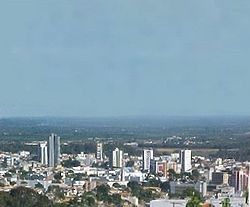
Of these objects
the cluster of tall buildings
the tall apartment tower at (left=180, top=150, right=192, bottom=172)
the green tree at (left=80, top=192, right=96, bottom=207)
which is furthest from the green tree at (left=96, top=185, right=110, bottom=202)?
the cluster of tall buildings

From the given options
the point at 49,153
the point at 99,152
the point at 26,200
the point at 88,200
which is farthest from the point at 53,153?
the point at 26,200

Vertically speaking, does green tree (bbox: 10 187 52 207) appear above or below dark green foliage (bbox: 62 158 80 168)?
above

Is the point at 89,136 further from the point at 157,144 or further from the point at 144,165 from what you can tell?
the point at 144,165

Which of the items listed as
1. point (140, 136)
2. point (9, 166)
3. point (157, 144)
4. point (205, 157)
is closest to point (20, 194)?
point (9, 166)

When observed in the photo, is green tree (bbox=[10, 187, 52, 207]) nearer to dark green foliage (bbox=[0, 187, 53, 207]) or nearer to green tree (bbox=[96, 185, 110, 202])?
dark green foliage (bbox=[0, 187, 53, 207])

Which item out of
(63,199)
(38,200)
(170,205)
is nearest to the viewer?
(170,205)

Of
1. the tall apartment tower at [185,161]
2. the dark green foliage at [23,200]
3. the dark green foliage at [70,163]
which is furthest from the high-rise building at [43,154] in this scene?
the dark green foliage at [23,200]

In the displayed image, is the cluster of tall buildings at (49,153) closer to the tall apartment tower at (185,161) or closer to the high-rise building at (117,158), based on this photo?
the high-rise building at (117,158)

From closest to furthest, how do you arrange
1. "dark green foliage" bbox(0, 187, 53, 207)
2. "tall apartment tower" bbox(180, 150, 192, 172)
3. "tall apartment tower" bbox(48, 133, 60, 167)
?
1. "dark green foliage" bbox(0, 187, 53, 207)
2. "tall apartment tower" bbox(180, 150, 192, 172)
3. "tall apartment tower" bbox(48, 133, 60, 167)

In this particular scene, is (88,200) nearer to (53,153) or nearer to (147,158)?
(147,158)

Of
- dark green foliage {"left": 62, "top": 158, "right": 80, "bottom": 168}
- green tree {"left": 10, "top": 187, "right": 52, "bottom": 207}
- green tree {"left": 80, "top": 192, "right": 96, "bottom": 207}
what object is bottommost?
dark green foliage {"left": 62, "top": 158, "right": 80, "bottom": 168}

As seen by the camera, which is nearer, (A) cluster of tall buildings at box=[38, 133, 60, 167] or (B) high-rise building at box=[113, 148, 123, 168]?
(B) high-rise building at box=[113, 148, 123, 168]
